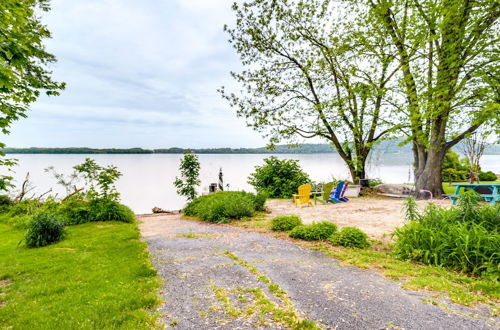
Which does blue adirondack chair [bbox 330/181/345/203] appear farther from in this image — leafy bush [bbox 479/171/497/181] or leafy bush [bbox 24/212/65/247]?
leafy bush [bbox 479/171/497/181]

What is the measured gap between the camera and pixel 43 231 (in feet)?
20.9

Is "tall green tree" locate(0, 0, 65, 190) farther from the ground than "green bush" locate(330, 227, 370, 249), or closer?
farther from the ground

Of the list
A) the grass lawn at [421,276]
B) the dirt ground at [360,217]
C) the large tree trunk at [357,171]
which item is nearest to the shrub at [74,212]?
the dirt ground at [360,217]

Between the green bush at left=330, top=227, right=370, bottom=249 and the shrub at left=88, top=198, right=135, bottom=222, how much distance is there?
298 inches

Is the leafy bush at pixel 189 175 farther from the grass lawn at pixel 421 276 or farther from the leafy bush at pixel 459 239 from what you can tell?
the leafy bush at pixel 459 239

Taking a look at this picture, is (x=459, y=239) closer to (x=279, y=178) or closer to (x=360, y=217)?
(x=360, y=217)

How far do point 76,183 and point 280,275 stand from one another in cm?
1317

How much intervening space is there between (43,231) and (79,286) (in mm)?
3904

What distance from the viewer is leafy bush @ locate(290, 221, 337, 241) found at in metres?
5.97

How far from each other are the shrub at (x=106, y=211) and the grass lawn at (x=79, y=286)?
2.77 metres

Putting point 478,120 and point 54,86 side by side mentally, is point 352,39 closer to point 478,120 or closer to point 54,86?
point 478,120

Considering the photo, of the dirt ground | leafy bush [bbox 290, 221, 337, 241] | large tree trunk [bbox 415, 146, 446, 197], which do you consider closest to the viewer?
leafy bush [bbox 290, 221, 337, 241]

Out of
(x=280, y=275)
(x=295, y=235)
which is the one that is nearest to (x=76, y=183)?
(x=295, y=235)

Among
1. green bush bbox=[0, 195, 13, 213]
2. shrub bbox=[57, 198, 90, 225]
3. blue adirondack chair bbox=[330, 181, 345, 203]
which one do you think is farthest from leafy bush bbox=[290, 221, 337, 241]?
green bush bbox=[0, 195, 13, 213]
